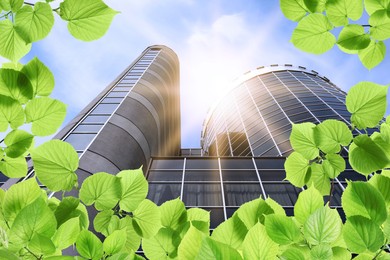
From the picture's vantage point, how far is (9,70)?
1292 mm

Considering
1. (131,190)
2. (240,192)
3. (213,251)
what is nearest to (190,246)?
(213,251)

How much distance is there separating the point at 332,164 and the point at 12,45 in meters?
1.80

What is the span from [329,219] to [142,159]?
16.4 m

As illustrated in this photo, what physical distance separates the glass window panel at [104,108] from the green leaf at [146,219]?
1686 cm

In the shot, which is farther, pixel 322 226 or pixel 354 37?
pixel 354 37

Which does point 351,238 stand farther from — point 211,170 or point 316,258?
point 211,170

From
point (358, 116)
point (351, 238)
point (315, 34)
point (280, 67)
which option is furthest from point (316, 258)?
point (280, 67)

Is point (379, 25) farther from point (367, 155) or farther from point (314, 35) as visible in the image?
point (367, 155)

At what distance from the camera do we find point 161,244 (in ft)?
4.64

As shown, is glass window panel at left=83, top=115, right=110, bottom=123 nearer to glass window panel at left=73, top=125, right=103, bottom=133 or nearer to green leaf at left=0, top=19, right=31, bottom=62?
glass window panel at left=73, top=125, right=103, bottom=133

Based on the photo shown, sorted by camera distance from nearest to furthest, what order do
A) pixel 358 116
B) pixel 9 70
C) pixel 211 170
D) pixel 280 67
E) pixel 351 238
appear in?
1. pixel 351 238
2. pixel 9 70
3. pixel 358 116
4. pixel 211 170
5. pixel 280 67

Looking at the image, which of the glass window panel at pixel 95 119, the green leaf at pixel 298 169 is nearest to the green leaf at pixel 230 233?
the green leaf at pixel 298 169

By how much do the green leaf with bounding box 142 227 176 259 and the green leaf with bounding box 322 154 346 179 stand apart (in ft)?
3.24

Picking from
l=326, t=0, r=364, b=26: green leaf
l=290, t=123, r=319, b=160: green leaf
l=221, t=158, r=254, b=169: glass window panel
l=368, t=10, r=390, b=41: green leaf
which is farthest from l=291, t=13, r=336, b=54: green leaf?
l=221, t=158, r=254, b=169: glass window panel
